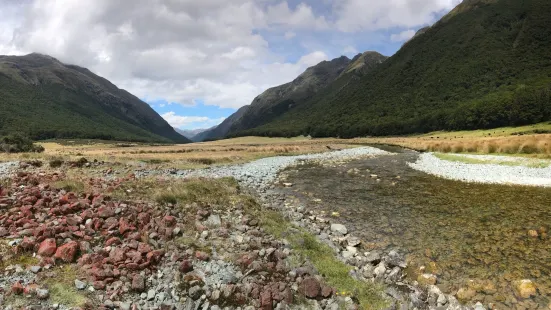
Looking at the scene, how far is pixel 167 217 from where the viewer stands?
41.6 ft

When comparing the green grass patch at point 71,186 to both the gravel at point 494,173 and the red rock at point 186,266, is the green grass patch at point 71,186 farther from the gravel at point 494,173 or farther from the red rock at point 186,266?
the gravel at point 494,173

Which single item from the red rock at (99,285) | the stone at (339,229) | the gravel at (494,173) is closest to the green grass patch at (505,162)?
the gravel at (494,173)

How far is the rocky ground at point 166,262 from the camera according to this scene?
813cm

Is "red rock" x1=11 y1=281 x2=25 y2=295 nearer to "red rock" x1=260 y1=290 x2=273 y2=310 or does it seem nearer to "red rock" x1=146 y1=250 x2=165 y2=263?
"red rock" x1=146 y1=250 x2=165 y2=263

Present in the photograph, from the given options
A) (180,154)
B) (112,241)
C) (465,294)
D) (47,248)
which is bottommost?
(465,294)

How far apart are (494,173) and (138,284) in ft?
101

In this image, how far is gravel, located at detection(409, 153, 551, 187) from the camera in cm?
2478

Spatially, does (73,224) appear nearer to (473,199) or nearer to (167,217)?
(167,217)

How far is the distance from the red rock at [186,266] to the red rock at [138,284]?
115 centimetres

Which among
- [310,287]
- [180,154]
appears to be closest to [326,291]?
[310,287]

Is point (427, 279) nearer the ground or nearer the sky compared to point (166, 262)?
nearer the ground

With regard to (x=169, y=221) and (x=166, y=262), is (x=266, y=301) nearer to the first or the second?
(x=166, y=262)

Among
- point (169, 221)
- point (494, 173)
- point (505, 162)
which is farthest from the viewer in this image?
point (505, 162)

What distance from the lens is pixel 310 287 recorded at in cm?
910
